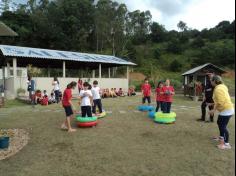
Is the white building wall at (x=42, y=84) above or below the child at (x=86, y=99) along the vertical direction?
above

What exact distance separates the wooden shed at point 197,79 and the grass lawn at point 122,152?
419 inches

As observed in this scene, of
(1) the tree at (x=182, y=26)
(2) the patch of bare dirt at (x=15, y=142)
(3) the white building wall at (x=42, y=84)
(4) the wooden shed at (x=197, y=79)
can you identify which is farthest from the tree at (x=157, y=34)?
(2) the patch of bare dirt at (x=15, y=142)

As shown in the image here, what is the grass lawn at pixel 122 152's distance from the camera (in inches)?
200

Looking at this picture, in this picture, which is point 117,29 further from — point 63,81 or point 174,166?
point 174,166

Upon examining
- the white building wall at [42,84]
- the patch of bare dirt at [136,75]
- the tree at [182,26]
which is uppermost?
the tree at [182,26]

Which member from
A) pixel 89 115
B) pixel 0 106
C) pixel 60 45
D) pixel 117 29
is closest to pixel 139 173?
pixel 89 115

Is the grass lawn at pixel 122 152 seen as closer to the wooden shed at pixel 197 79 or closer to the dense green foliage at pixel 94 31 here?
the wooden shed at pixel 197 79

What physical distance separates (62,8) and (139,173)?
159 ft

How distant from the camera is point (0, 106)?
14398 mm

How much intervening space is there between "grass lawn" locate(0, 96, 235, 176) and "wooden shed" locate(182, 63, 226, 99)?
1064 centimetres

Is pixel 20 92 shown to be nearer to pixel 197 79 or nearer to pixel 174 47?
pixel 197 79

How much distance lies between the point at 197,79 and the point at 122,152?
18.5 meters

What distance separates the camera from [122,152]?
6.21 m

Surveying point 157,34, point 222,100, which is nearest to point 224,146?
point 222,100
